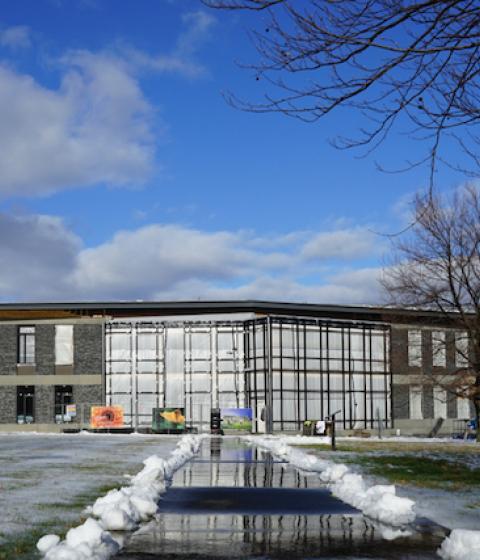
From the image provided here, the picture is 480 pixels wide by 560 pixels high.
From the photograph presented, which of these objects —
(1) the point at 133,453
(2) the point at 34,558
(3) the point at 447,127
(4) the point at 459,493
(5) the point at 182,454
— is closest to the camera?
(2) the point at 34,558

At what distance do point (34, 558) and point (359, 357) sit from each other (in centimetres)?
6281

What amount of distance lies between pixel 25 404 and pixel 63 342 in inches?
209

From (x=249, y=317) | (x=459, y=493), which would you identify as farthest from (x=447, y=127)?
(x=249, y=317)

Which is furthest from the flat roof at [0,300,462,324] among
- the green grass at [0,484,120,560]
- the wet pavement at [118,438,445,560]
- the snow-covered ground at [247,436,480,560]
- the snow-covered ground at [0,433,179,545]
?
the green grass at [0,484,120,560]

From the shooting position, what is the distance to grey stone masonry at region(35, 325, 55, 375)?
68188 millimetres

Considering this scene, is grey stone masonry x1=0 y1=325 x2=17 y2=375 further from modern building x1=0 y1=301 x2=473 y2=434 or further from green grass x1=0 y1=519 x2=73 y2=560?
green grass x1=0 y1=519 x2=73 y2=560

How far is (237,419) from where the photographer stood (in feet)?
209

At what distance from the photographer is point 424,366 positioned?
234ft

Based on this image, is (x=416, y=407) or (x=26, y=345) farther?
(x=416, y=407)

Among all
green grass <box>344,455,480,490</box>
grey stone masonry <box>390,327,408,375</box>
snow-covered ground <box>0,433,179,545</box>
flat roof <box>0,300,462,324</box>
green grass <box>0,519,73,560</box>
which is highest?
flat roof <box>0,300,462,324</box>

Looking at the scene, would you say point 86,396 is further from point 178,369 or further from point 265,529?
point 265,529

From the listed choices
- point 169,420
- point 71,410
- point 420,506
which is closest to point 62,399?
point 71,410

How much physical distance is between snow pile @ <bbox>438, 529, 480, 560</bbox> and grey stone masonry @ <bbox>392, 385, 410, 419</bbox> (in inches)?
2506

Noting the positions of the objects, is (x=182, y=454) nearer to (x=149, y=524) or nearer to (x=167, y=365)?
(x=149, y=524)
